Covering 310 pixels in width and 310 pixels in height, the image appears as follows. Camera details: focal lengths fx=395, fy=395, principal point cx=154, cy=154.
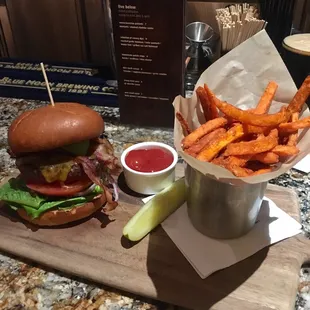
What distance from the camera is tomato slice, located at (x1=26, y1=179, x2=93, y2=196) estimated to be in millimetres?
1051

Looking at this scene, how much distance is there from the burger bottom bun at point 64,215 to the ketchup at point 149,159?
0.47 ft

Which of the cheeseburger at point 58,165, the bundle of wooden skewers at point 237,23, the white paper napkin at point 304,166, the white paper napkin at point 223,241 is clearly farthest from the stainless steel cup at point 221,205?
the bundle of wooden skewers at point 237,23

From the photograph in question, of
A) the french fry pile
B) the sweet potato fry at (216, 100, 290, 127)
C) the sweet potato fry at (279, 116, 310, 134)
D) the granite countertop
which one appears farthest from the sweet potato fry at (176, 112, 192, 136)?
the granite countertop

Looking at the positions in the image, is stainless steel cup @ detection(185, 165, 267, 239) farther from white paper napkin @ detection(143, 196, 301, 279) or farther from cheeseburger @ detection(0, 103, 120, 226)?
cheeseburger @ detection(0, 103, 120, 226)

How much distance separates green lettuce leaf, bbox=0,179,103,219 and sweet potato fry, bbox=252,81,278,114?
0.47 meters

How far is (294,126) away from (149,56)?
657mm

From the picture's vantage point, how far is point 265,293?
0.89 meters

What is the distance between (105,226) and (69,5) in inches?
47.9

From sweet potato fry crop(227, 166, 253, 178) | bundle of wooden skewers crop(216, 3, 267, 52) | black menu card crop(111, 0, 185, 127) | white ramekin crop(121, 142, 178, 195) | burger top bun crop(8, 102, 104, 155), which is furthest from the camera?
bundle of wooden skewers crop(216, 3, 267, 52)

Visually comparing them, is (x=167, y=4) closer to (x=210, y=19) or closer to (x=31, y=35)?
(x=210, y=19)

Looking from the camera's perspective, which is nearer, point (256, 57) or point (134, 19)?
point (256, 57)

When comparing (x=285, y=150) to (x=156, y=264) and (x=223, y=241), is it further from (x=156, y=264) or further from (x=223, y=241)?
(x=156, y=264)

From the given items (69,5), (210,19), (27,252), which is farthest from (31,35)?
(27,252)

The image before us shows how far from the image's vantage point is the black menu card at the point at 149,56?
1.28 m
